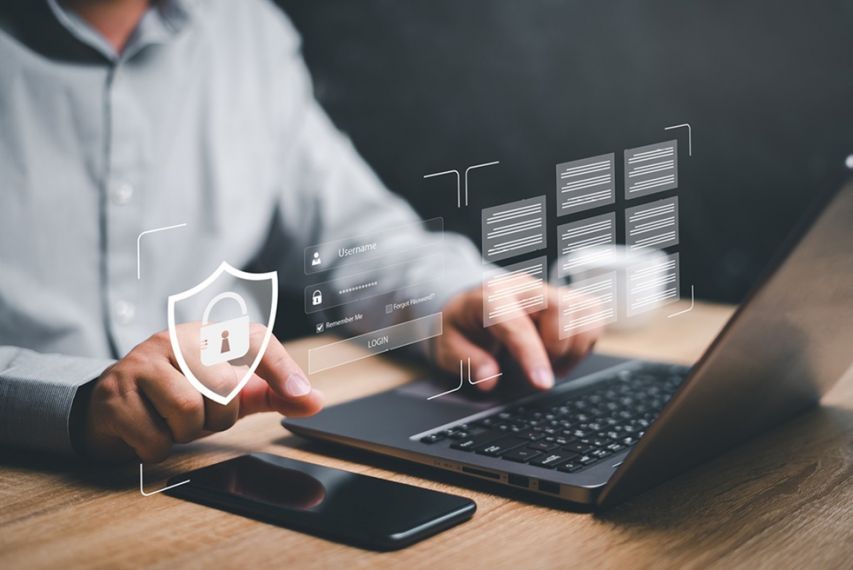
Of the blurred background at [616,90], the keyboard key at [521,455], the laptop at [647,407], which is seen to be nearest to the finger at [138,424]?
the laptop at [647,407]

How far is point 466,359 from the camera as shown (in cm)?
92

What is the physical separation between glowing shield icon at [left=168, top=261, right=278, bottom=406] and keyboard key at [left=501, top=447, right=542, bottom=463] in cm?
19

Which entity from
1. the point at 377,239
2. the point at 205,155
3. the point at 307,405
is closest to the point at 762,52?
the point at 205,155

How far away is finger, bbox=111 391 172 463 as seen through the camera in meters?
0.67

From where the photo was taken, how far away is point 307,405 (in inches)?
29.1

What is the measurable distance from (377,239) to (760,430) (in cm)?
36

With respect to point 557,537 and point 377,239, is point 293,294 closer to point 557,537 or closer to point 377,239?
point 377,239

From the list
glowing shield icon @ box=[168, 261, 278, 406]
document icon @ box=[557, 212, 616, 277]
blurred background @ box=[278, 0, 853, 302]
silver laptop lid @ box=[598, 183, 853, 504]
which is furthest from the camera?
blurred background @ box=[278, 0, 853, 302]

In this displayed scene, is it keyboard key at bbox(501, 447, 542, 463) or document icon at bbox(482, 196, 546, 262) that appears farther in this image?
document icon at bbox(482, 196, 546, 262)

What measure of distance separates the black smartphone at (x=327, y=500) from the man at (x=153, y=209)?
5cm

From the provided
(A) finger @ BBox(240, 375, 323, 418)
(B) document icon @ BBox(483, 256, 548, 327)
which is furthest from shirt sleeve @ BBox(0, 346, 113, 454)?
(B) document icon @ BBox(483, 256, 548, 327)

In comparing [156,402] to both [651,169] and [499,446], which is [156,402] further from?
[651,169]

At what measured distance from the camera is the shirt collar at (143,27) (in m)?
1.03

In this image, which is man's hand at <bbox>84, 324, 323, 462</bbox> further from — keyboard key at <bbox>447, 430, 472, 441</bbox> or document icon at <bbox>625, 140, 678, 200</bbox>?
document icon at <bbox>625, 140, 678, 200</bbox>
